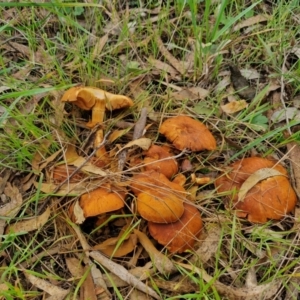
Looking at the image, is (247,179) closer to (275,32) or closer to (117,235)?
(117,235)

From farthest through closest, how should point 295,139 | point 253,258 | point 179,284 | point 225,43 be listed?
point 225,43 < point 295,139 < point 253,258 < point 179,284

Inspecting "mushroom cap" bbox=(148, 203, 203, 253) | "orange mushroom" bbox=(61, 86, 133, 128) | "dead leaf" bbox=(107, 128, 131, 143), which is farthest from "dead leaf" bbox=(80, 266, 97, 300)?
"orange mushroom" bbox=(61, 86, 133, 128)

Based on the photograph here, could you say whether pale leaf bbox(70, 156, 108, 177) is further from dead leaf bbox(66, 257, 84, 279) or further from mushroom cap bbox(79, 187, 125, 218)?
dead leaf bbox(66, 257, 84, 279)

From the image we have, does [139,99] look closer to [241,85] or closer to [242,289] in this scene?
[241,85]

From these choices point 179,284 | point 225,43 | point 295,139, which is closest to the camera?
point 179,284

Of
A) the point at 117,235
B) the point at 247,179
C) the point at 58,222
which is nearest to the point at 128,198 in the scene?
the point at 117,235

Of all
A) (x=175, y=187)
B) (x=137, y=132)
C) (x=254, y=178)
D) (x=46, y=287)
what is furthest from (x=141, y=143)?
(x=46, y=287)

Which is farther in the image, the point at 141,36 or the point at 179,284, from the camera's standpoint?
the point at 141,36
